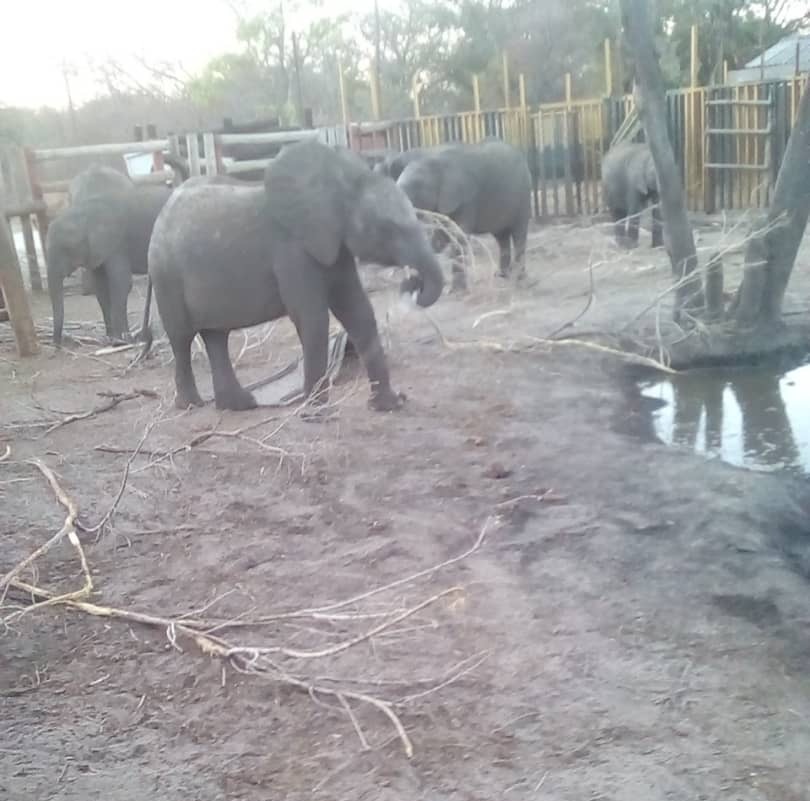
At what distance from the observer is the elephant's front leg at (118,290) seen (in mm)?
9336

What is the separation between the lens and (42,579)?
429 cm

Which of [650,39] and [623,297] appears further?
[623,297]

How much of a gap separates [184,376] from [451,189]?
4589 mm

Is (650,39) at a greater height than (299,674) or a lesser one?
greater

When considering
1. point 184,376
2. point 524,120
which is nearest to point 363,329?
point 184,376

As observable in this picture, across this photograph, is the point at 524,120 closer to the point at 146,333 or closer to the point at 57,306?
the point at 57,306

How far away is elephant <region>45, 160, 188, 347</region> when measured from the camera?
9352 mm

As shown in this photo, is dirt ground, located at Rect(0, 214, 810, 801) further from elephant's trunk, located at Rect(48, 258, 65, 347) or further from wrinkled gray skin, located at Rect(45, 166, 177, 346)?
wrinkled gray skin, located at Rect(45, 166, 177, 346)

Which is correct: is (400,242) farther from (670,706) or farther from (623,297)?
(623,297)

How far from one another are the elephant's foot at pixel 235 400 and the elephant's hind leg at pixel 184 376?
21 centimetres

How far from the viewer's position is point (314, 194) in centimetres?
594

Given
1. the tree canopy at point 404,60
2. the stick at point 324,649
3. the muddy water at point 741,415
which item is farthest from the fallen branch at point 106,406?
the tree canopy at point 404,60

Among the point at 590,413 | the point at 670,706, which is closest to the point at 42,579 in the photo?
the point at 670,706

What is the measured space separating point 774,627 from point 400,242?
2.96 m
